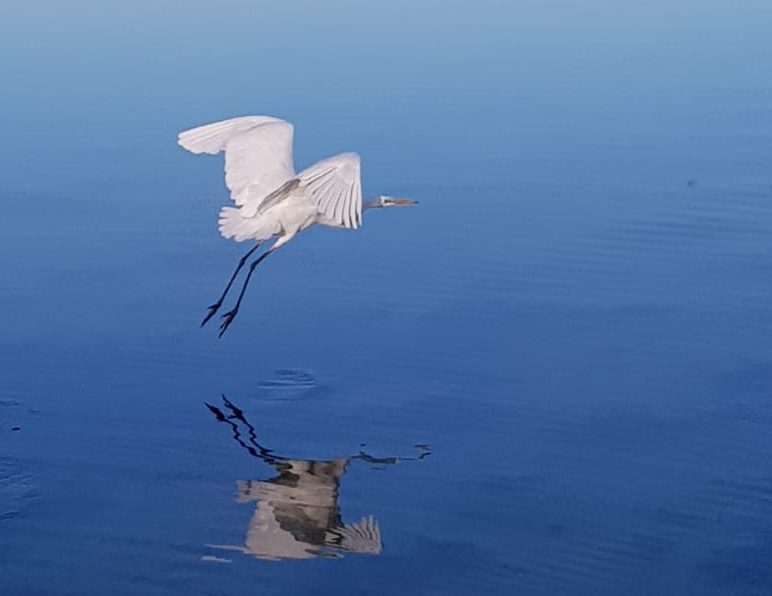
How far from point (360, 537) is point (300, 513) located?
1.40ft

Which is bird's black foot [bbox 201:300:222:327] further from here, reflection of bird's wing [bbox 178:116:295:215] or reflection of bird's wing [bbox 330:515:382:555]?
reflection of bird's wing [bbox 330:515:382:555]

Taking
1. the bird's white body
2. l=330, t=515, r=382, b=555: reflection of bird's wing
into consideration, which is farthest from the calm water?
the bird's white body

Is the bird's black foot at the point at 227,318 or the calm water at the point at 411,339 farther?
the bird's black foot at the point at 227,318

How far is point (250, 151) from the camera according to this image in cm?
1023

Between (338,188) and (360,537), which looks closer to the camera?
(360,537)

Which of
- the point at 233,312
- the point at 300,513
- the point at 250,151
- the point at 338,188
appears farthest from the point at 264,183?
the point at 300,513

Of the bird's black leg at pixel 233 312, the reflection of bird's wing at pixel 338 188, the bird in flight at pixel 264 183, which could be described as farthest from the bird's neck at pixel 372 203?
the reflection of bird's wing at pixel 338 188

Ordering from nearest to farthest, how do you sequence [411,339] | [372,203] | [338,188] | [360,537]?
[360,537]
[338,188]
[411,339]
[372,203]

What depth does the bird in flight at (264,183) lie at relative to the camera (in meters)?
9.05

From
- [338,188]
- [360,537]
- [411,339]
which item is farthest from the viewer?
[411,339]

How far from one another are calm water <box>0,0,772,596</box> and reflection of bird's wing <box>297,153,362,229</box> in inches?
43.1

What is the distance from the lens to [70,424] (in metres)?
8.90

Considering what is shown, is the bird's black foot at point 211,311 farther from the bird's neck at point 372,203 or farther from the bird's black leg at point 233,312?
the bird's neck at point 372,203

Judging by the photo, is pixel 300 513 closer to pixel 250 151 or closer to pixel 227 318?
pixel 227 318
